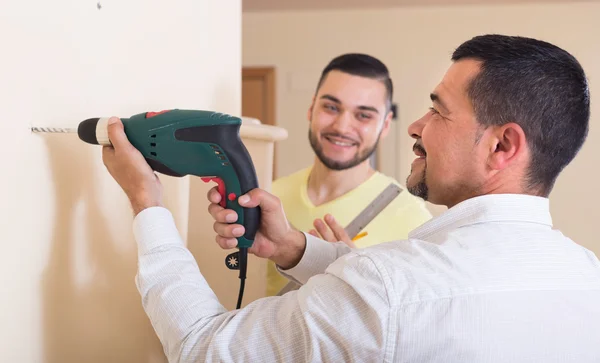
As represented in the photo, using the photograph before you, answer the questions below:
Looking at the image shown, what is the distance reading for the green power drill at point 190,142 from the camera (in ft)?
2.97

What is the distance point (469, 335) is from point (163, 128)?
52 centimetres

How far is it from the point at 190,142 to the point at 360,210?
95 cm

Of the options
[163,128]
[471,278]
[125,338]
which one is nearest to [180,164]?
[163,128]

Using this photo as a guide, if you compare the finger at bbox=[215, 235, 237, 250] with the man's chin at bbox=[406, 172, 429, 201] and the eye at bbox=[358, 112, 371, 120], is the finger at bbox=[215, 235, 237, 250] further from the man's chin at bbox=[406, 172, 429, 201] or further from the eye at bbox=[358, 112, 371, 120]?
the eye at bbox=[358, 112, 371, 120]

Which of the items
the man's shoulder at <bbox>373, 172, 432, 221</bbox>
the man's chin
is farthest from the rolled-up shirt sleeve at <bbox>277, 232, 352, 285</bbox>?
the man's shoulder at <bbox>373, 172, 432, 221</bbox>

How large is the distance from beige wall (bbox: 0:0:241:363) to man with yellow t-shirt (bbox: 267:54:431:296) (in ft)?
2.17

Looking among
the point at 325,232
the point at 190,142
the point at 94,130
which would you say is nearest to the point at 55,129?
the point at 94,130

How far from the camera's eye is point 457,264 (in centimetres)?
77

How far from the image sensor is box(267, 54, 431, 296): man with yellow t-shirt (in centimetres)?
182

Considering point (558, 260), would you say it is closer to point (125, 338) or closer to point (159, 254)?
point (159, 254)

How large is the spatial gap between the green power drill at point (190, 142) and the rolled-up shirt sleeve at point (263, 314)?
86 millimetres

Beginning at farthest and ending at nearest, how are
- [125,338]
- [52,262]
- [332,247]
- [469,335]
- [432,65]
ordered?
[432,65], [332,247], [125,338], [52,262], [469,335]

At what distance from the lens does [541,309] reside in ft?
2.56

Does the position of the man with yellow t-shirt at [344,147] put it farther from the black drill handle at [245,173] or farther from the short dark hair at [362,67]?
the black drill handle at [245,173]
